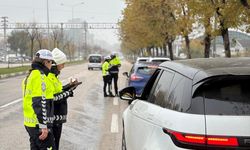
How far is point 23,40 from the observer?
104812 millimetres

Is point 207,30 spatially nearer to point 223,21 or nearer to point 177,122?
point 223,21

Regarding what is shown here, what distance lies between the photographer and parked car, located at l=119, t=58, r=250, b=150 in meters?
3.40

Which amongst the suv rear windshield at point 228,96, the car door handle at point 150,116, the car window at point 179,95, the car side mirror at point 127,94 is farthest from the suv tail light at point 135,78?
the suv rear windshield at point 228,96

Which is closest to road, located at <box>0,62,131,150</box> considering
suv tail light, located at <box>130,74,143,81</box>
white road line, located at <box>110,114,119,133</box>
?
white road line, located at <box>110,114,119,133</box>

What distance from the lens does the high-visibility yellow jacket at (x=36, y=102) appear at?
511 cm

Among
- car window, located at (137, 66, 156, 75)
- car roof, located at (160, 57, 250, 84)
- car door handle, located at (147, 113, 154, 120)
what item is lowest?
car window, located at (137, 66, 156, 75)

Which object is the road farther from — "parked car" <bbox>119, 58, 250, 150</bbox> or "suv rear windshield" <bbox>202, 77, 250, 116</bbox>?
"suv rear windshield" <bbox>202, 77, 250, 116</bbox>

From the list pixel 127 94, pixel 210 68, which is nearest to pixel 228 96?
pixel 210 68

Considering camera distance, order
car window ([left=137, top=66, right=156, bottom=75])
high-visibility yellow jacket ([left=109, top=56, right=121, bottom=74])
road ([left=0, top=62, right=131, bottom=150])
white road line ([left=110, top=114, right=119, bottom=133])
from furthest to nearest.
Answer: high-visibility yellow jacket ([left=109, top=56, right=121, bottom=74]) < car window ([left=137, top=66, right=156, bottom=75]) < white road line ([left=110, top=114, right=119, bottom=133]) < road ([left=0, top=62, right=131, bottom=150])

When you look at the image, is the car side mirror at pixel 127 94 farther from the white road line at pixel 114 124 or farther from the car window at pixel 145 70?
the car window at pixel 145 70

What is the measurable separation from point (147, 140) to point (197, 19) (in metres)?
17.5

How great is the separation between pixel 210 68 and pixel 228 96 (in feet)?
1.37

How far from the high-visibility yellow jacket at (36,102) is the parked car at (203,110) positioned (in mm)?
1276

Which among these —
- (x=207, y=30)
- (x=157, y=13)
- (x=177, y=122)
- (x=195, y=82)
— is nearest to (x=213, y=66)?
(x=195, y=82)
